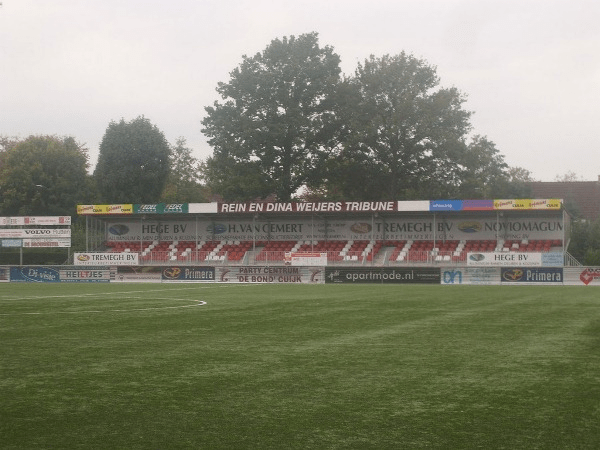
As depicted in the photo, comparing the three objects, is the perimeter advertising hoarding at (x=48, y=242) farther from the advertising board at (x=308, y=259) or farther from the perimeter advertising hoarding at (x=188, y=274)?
the advertising board at (x=308, y=259)

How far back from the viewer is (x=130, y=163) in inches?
3022

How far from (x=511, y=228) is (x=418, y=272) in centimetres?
1133

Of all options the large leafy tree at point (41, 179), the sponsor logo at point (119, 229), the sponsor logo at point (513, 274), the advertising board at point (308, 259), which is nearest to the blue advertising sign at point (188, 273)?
the advertising board at point (308, 259)

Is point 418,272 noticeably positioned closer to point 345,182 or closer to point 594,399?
point 345,182

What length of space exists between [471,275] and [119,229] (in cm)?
2734

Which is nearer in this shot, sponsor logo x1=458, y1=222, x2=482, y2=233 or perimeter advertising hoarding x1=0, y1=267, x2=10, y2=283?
perimeter advertising hoarding x1=0, y1=267, x2=10, y2=283

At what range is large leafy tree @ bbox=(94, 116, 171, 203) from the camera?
7631cm

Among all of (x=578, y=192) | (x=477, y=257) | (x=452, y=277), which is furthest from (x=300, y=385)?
(x=578, y=192)

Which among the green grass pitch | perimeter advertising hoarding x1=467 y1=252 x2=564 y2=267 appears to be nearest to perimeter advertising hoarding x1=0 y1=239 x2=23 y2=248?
perimeter advertising hoarding x1=467 y1=252 x2=564 y2=267

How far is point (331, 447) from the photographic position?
234 inches

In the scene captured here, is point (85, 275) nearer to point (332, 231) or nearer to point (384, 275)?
point (332, 231)

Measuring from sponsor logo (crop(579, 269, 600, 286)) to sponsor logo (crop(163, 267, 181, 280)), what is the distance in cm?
2342

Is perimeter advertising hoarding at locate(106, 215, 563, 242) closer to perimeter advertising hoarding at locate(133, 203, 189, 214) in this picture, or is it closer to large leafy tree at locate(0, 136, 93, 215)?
perimeter advertising hoarding at locate(133, 203, 189, 214)

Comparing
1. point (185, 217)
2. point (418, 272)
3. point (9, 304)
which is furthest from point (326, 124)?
point (9, 304)
